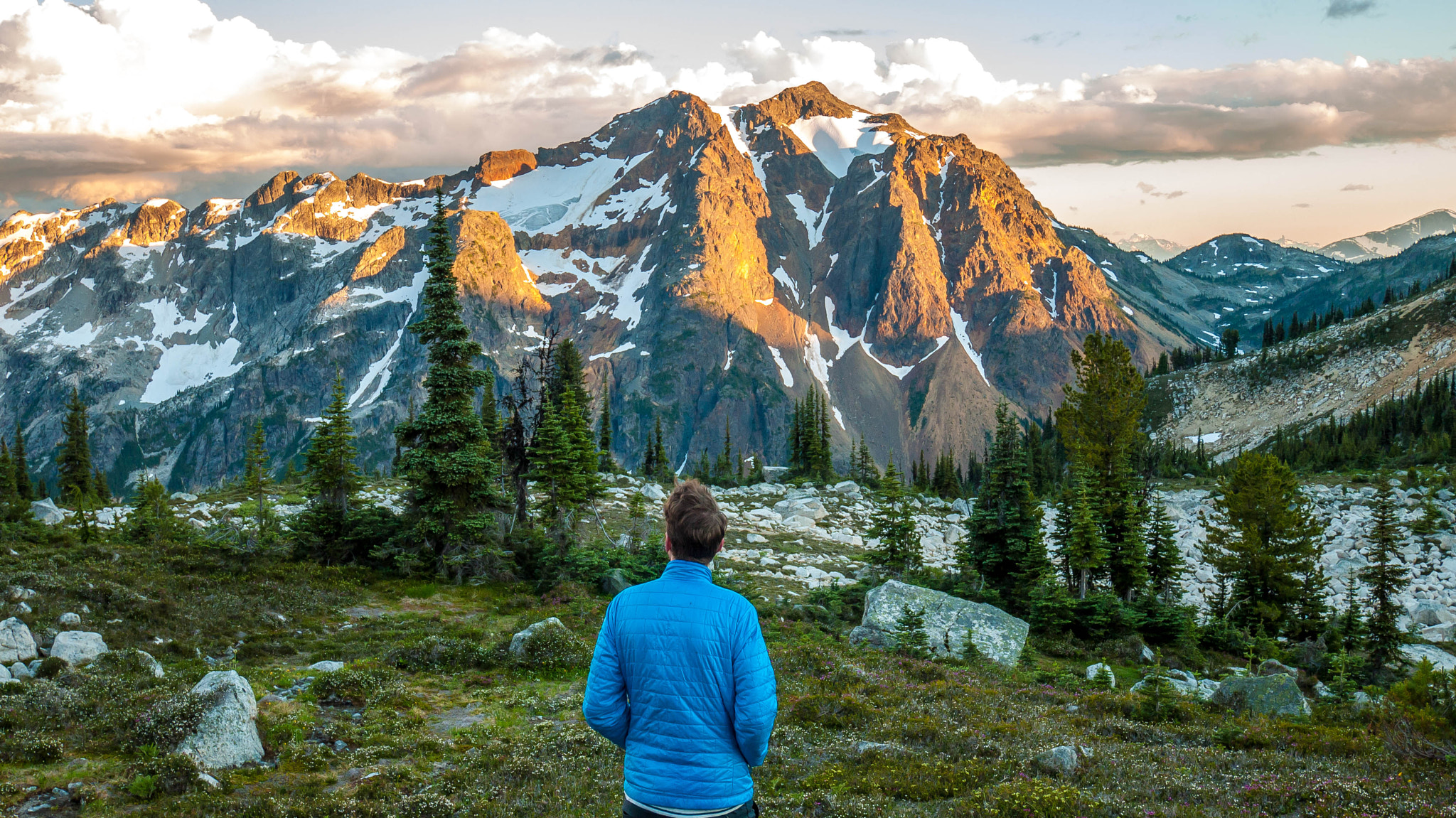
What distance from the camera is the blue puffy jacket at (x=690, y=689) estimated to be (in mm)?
5668

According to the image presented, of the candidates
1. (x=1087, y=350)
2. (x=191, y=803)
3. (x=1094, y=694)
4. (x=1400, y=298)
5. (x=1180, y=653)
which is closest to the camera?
(x=191, y=803)

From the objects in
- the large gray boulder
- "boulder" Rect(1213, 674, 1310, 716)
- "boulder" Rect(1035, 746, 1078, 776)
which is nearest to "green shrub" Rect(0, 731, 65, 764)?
"boulder" Rect(1035, 746, 1078, 776)

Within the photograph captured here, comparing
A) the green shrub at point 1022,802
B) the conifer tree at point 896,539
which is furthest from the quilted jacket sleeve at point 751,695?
the conifer tree at point 896,539

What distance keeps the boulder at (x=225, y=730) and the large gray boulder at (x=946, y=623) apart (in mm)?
16072

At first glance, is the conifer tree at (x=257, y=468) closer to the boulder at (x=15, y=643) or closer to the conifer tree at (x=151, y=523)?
the conifer tree at (x=151, y=523)

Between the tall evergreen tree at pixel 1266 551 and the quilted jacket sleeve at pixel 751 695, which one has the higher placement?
the quilted jacket sleeve at pixel 751 695

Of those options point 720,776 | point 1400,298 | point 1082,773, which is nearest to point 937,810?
point 1082,773

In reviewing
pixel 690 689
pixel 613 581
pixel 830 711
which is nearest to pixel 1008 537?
pixel 613 581

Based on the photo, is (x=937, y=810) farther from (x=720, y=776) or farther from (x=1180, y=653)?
(x=1180, y=653)

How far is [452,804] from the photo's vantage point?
33.8 feet

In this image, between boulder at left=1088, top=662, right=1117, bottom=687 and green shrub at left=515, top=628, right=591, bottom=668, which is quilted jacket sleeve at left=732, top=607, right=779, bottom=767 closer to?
green shrub at left=515, top=628, right=591, bottom=668

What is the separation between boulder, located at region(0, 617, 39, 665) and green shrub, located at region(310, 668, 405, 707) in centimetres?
543

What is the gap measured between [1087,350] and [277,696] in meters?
34.6

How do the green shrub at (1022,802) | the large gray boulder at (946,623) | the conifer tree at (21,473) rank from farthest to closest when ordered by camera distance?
1. the conifer tree at (21,473)
2. the large gray boulder at (946,623)
3. the green shrub at (1022,802)
